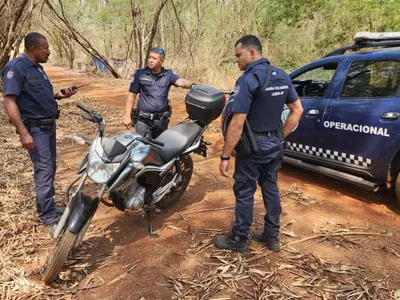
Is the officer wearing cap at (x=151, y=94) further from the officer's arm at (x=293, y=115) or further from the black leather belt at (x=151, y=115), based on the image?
the officer's arm at (x=293, y=115)

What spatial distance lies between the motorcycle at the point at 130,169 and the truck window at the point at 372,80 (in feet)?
5.06

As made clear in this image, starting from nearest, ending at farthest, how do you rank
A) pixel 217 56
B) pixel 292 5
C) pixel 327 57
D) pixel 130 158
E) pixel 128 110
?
1. pixel 130 158
2. pixel 128 110
3. pixel 327 57
4. pixel 217 56
5. pixel 292 5

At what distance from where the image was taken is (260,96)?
8.62 feet

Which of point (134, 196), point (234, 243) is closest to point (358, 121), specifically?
point (234, 243)

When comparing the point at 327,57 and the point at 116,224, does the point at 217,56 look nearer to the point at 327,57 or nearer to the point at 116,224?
the point at 327,57

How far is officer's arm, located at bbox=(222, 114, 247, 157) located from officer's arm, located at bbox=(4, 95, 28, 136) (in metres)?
1.77

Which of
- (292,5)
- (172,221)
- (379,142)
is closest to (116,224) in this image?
(172,221)

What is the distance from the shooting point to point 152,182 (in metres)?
3.11

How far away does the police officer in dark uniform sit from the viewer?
8.54 feet

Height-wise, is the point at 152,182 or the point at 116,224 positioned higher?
the point at 152,182

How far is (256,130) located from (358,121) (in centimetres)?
156

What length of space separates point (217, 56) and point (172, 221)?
12.0 m

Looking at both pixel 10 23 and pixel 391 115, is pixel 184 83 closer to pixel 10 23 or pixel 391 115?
pixel 391 115

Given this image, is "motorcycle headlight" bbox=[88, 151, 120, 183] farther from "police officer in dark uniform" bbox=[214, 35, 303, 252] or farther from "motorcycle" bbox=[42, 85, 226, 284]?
"police officer in dark uniform" bbox=[214, 35, 303, 252]
